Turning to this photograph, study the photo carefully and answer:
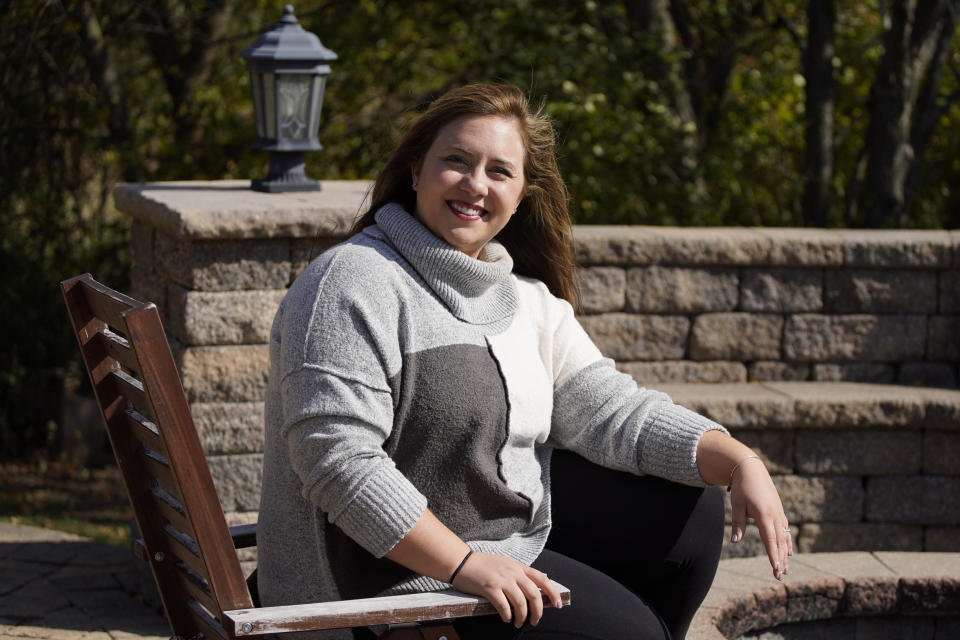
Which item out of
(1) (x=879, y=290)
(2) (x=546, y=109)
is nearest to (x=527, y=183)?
(1) (x=879, y=290)

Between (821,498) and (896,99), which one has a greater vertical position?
(896,99)

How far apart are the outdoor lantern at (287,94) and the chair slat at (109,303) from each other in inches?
78.9

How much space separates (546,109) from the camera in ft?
19.9

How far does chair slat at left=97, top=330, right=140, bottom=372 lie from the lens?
1891 millimetres

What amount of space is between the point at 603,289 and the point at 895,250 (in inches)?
45.4

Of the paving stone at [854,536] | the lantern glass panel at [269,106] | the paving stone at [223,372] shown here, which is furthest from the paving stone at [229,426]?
the paving stone at [854,536]

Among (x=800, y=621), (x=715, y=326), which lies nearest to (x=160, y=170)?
(x=715, y=326)

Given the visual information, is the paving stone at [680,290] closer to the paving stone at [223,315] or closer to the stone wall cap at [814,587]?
the stone wall cap at [814,587]

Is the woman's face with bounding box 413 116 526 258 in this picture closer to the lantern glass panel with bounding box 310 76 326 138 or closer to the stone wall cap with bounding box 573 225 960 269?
the lantern glass panel with bounding box 310 76 326 138

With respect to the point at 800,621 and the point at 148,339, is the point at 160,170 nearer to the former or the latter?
the point at 800,621

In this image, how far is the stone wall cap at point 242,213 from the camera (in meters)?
3.40

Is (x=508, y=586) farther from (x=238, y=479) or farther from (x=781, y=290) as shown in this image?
(x=781, y=290)

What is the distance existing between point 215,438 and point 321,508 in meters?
1.59

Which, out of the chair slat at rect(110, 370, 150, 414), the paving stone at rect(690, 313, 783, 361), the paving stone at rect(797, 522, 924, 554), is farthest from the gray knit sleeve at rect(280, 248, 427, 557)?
the paving stone at rect(797, 522, 924, 554)
